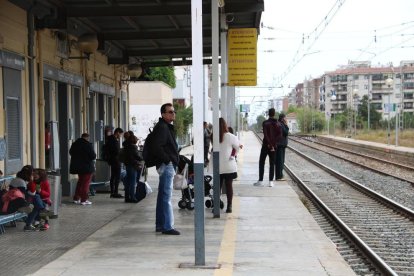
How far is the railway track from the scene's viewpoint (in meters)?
8.09

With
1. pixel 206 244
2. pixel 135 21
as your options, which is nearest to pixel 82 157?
pixel 135 21

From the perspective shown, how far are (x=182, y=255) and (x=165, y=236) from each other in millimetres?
1357

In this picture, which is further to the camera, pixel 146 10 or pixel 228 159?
pixel 146 10

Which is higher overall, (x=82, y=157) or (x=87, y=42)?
(x=87, y=42)

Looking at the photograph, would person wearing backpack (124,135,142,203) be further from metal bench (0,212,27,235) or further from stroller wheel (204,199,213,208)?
metal bench (0,212,27,235)

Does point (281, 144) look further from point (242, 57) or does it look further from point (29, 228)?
point (29, 228)

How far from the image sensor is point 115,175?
13.8 metres

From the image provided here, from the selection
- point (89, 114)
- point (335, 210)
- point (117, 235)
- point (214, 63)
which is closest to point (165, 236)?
point (117, 235)

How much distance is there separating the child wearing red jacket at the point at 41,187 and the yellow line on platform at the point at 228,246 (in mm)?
2719

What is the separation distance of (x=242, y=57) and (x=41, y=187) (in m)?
6.29

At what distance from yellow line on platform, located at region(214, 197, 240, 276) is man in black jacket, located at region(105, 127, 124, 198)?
3752 mm

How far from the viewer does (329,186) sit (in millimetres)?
17922

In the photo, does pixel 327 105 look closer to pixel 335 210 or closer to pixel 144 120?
pixel 144 120

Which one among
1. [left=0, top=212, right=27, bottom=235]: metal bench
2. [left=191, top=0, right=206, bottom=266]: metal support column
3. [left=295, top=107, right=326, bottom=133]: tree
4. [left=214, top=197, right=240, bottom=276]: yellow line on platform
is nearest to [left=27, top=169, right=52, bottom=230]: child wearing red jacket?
[left=0, top=212, right=27, bottom=235]: metal bench
